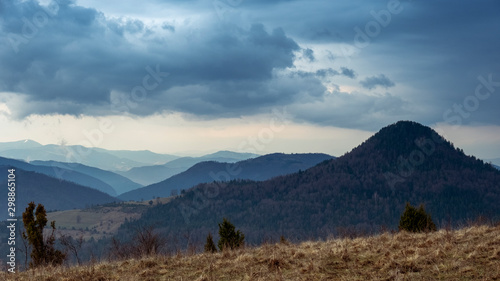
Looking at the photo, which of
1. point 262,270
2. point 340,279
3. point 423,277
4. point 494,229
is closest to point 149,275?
point 262,270

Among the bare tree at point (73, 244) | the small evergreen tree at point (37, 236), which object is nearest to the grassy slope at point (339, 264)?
the bare tree at point (73, 244)

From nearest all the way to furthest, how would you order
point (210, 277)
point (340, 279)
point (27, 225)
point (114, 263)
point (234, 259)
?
point (340, 279) < point (210, 277) < point (234, 259) < point (114, 263) < point (27, 225)

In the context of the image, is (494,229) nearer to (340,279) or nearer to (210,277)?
(340,279)

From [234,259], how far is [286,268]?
309 centimetres

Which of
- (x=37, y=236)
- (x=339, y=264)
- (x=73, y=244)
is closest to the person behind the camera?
(x=339, y=264)

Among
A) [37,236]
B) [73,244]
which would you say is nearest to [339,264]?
[73,244]

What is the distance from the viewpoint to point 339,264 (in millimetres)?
17281

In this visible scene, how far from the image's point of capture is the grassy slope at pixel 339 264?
15406mm

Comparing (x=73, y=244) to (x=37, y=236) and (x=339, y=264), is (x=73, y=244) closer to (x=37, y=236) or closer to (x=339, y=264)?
(x=37, y=236)

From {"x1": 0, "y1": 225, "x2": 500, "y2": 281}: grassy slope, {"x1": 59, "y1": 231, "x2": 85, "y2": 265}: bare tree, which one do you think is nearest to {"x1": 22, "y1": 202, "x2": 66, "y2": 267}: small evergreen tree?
{"x1": 59, "y1": 231, "x2": 85, "y2": 265}: bare tree

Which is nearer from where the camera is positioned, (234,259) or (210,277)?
(210,277)

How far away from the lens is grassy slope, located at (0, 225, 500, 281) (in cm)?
1541

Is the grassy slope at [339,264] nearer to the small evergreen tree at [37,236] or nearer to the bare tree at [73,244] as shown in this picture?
the bare tree at [73,244]

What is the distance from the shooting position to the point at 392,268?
1594 cm
